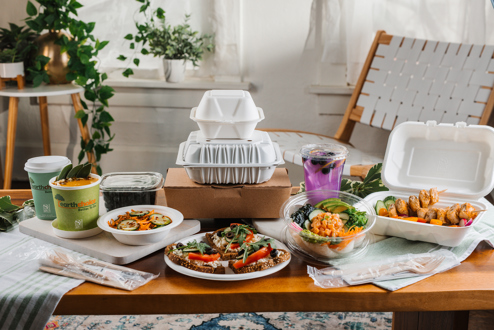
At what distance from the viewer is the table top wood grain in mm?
846

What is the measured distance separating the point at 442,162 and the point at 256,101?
5.58ft

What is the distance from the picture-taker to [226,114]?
1.10 meters

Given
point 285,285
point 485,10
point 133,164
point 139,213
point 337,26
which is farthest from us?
point 133,164

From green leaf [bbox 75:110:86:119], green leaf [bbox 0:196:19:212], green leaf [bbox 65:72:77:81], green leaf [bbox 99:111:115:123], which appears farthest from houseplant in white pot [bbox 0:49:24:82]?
green leaf [bbox 0:196:19:212]

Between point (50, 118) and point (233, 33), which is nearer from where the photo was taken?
point (233, 33)

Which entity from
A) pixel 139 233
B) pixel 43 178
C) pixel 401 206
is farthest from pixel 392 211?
pixel 43 178

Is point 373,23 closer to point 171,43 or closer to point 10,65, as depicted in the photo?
point 171,43

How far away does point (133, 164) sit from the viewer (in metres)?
2.96

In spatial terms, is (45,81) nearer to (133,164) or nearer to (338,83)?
(133,164)

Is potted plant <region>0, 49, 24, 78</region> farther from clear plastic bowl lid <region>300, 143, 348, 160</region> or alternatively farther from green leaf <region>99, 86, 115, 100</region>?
clear plastic bowl lid <region>300, 143, 348, 160</region>

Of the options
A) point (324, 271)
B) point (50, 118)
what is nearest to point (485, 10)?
point (324, 271)

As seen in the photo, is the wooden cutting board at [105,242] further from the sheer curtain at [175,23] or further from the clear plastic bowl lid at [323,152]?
the sheer curtain at [175,23]

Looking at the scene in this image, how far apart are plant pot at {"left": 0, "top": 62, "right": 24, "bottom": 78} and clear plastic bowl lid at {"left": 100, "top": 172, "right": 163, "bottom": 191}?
5.00 ft

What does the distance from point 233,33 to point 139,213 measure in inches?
71.7
